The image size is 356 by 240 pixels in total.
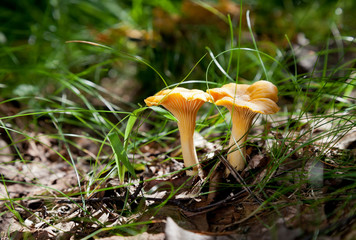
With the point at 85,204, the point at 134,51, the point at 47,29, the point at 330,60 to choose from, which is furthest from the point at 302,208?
the point at 47,29

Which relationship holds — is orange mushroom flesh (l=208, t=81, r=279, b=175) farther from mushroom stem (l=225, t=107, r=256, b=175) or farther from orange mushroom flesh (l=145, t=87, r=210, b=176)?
orange mushroom flesh (l=145, t=87, r=210, b=176)

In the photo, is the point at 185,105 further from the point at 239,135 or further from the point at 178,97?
the point at 239,135

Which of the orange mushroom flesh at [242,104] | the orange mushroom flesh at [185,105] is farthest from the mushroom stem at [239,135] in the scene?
the orange mushroom flesh at [185,105]

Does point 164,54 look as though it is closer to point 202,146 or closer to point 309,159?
point 202,146

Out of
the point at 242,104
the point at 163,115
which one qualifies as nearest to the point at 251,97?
the point at 242,104

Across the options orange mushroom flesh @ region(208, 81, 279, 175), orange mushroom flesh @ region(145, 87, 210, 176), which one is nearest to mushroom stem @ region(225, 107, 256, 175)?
orange mushroom flesh @ region(208, 81, 279, 175)

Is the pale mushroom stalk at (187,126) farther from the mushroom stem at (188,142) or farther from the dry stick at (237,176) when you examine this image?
the dry stick at (237,176)

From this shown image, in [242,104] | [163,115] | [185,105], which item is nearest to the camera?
Result: [242,104]
